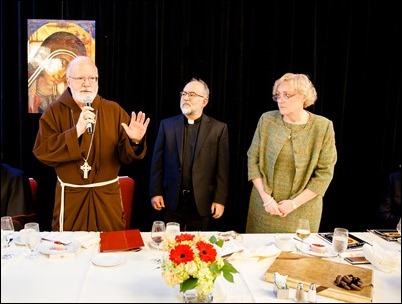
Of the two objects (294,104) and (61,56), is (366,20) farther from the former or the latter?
(61,56)

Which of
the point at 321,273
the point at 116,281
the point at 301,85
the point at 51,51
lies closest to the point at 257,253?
the point at 321,273

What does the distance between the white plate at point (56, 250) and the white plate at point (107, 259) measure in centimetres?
14

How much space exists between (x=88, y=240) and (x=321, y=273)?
43.3 inches

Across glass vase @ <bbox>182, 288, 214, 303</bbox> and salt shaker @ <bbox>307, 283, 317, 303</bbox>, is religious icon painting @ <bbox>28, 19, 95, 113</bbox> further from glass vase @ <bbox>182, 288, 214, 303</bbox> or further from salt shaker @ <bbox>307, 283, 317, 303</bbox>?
salt shaker @ <bbox>307, 283, 317, 303</bbox>

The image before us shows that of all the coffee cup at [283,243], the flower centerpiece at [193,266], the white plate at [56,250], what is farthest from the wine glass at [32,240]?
the coffee cup at [283,243]

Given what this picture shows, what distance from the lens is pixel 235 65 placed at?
12.5ft

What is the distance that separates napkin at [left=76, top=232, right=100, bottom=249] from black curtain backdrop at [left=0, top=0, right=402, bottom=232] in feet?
5.63

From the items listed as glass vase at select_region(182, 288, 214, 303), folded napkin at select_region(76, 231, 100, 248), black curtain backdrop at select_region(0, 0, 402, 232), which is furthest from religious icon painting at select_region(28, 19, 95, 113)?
glass vase at select_region(182, 288, 214, 303)

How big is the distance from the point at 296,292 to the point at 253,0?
276cm

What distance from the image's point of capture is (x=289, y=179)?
2.95 meters

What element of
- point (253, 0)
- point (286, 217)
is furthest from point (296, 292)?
point (253, 0)

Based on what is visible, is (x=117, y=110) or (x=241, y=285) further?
(x=117, y=110)

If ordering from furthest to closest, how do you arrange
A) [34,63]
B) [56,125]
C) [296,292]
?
[34,63]
[56,125]
[296,292]

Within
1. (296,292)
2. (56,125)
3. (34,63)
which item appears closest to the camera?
(296,292)
